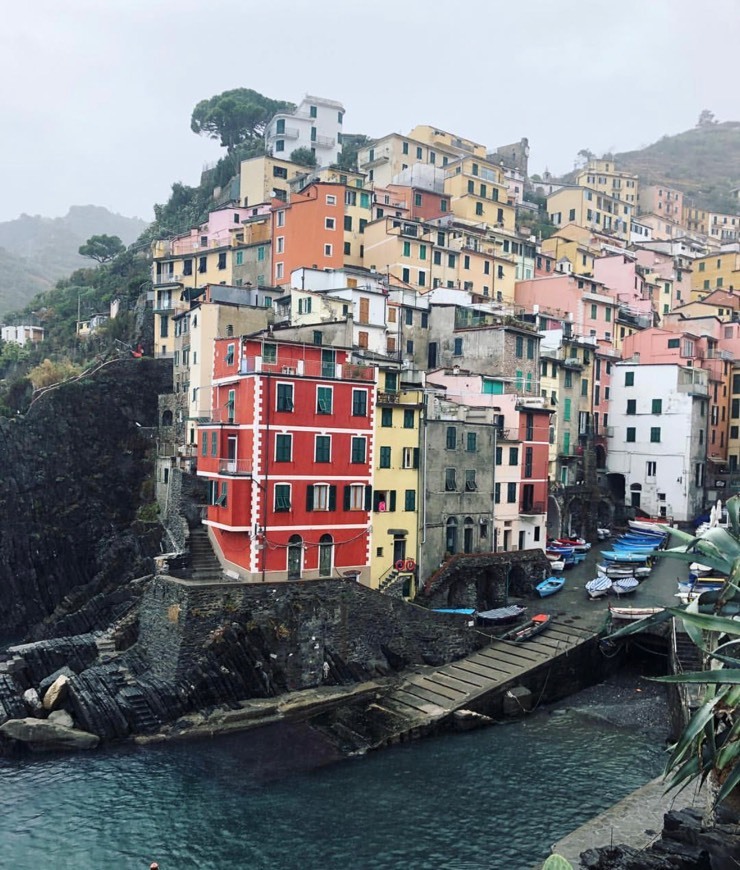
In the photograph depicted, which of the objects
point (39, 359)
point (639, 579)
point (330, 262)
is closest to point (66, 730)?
point (639, 579)

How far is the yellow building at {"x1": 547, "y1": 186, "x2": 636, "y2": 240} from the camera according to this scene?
391 ft

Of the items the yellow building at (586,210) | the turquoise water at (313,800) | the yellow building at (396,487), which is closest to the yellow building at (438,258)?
the yellow building at (396,487)

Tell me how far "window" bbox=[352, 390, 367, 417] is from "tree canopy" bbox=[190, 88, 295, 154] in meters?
79.3

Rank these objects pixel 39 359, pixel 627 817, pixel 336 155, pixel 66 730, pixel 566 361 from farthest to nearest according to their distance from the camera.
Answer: pixel 336 155 < pixel 39 359 < pixel 566 361 < pixel 66 730 < pixel 627 817

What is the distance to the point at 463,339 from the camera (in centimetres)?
6266

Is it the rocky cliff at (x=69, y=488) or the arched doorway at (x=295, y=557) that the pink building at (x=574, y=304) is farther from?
the rocky cliff at (x=69, y=488)

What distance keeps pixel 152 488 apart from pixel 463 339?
28.4 meters

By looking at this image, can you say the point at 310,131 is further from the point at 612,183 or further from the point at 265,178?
the point at 612,183

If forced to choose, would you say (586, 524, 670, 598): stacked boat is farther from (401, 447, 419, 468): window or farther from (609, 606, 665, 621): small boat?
(401, 447, 419, 468): window

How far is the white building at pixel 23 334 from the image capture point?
92812 millimetres

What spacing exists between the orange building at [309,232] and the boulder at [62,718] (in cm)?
4363

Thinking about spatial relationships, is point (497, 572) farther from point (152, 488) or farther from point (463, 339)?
point (152, 488)

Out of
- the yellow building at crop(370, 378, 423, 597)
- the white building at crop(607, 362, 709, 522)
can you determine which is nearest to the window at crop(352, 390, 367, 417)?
the yellow building at crop(370, 378, 423, 597)

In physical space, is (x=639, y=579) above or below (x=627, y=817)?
above
